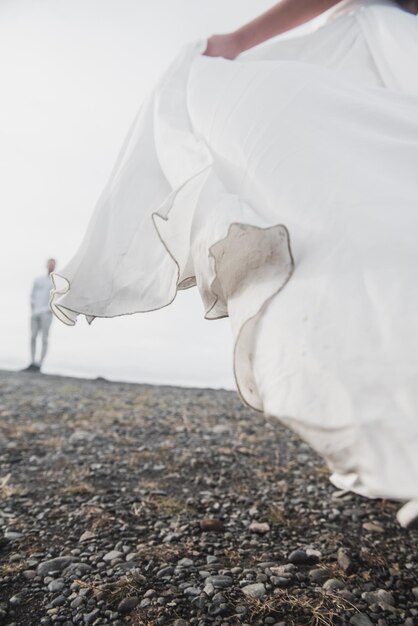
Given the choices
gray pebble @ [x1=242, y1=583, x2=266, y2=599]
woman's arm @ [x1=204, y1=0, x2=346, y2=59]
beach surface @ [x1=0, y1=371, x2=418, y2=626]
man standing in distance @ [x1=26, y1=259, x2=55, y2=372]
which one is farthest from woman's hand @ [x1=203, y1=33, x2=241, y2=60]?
man standing in distance @ [x1=26, y1=259, x2=55, y2=372]

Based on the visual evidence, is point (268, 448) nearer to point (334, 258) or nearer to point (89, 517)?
point (89, 517)

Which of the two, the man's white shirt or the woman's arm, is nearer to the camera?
the woman's arm

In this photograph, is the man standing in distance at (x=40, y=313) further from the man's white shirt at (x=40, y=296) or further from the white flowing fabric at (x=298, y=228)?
the white flowing fabric at (x=298, y=228)

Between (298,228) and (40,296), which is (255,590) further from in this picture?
(40,296)

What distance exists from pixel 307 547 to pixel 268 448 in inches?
92.6

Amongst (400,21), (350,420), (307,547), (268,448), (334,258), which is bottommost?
(268,448)

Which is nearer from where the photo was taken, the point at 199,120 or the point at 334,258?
the point at 334,258

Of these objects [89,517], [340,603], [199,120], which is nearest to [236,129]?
[199,120]

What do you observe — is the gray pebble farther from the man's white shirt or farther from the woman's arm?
the man's white shirt

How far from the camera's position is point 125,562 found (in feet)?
7.32

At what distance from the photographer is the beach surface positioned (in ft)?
6.15

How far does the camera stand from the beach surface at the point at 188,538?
1.88 meters

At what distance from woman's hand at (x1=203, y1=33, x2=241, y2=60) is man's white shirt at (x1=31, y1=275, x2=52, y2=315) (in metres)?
9.81

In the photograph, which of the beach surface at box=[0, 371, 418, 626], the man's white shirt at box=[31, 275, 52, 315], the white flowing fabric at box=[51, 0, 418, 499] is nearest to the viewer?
the white flowing fabric at box=[51, 0, 418, 499]
